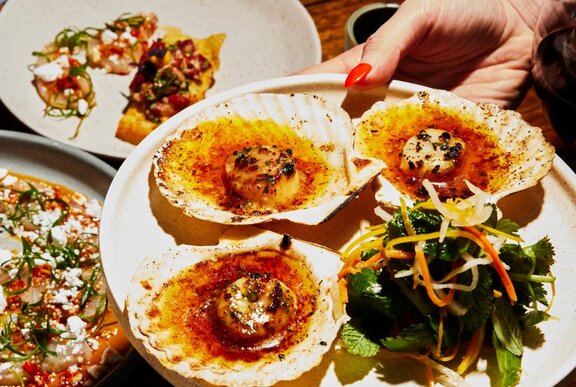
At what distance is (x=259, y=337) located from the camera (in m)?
1.41

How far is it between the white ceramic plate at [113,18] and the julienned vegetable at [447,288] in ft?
5.11

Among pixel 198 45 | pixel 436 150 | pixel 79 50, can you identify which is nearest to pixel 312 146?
pixel 436 150

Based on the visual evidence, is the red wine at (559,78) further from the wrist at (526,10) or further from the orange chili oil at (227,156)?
the orange chili oil at (227,156)

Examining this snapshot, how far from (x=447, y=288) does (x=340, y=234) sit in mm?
358

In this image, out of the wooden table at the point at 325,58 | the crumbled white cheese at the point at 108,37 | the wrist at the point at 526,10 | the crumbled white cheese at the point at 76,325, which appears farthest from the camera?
the crumbled white cheese at the point at 108,37

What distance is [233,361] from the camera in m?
1.38

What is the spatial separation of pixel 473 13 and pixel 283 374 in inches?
67.6

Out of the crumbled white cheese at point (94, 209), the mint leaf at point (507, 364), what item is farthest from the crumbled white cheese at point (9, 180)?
the mint leaf at point (507, 364)

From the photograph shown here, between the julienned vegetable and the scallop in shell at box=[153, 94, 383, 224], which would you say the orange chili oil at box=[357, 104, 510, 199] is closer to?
the scallop in shell at box=[153, 94, 383, 224]

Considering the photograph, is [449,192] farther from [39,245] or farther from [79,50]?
[79,50]

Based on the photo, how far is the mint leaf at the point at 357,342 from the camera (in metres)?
1.38

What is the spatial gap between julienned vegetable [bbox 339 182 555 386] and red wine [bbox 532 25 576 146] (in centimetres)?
78

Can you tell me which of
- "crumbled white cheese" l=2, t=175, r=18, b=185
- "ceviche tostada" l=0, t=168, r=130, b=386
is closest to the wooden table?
"ceviche tostada" l=0, t=168, r=130, b=386

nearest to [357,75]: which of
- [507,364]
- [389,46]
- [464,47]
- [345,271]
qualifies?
[389,46]
